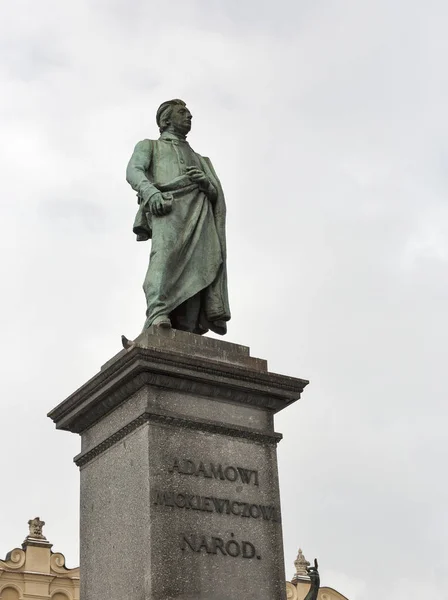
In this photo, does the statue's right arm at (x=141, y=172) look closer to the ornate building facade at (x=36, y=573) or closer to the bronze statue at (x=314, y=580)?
the bronze statue at (x=314, y=580)

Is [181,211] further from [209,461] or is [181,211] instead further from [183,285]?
[209,461]

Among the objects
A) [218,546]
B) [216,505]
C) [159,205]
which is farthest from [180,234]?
[218,546]

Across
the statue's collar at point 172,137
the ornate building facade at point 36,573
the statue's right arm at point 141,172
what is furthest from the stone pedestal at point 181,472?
the ornate building facade at point 36,573

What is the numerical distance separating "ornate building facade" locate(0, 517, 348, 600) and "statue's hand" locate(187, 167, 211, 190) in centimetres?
2334

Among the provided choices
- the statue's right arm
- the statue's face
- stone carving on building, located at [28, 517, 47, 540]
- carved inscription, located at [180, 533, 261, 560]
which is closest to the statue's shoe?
the statue's right arm

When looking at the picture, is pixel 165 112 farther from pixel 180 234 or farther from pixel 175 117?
pixel 180 234

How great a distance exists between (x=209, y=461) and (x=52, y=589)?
24.8 m

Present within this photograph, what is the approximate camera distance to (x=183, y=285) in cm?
1130

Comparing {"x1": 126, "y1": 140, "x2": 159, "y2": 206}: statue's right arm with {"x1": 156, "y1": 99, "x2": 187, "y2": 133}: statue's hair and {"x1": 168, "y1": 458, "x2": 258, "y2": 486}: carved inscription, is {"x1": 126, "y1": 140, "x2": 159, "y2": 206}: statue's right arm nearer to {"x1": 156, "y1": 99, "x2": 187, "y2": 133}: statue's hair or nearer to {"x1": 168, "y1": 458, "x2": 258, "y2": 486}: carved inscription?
{"x1": 156, "y1": 99, "x2": 187, "y2": 133}: statue's hair

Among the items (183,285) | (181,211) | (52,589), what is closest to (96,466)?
(183,285)

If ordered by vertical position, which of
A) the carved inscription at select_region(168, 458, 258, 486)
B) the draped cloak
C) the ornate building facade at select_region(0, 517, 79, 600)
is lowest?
the carved inscription at select_region(168, 458, 258, 486)

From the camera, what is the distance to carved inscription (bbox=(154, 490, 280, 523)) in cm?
984

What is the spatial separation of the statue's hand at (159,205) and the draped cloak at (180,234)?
48mm

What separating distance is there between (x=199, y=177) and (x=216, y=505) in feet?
11.4
